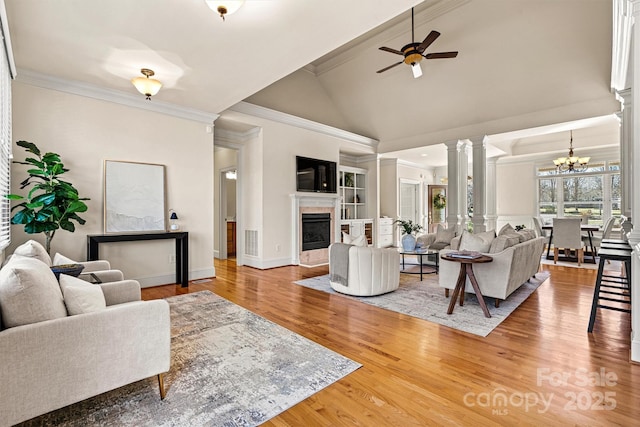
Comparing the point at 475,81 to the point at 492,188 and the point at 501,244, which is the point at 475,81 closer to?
the point at 501,244

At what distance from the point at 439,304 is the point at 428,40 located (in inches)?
140

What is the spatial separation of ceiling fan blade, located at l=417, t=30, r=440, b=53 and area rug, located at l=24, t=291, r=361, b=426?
412cm

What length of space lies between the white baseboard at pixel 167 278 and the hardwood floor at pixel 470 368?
5.26 feet

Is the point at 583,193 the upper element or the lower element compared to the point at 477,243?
upper

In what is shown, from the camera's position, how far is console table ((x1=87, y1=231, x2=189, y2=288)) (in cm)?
390

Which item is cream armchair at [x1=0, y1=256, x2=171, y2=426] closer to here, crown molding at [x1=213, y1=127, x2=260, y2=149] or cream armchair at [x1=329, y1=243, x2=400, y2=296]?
cream armchair at [x1=329, y1=243, x2=400, y2=296]

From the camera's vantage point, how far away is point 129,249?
14.4 ft

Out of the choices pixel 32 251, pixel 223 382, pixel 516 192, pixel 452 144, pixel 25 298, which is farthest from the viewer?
pixel 516 192

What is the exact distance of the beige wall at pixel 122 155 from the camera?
3.70 metres

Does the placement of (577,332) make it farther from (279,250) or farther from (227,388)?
(279,250)

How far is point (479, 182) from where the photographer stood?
6.55 meters

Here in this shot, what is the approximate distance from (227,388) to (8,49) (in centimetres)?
379

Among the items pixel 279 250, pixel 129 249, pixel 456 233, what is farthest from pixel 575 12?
pixel 129 249

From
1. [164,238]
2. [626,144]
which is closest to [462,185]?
[626,144]
